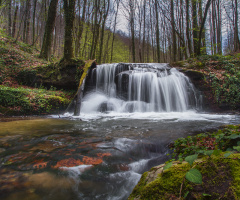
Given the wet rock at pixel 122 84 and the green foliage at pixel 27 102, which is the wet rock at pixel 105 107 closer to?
the wet rock at pixel 122 84

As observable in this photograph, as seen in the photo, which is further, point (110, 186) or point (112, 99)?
point (112, 99)

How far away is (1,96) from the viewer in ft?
22.1

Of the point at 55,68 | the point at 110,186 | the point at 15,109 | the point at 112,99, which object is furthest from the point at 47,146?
the point at 55,68

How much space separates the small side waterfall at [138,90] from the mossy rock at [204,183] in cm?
775

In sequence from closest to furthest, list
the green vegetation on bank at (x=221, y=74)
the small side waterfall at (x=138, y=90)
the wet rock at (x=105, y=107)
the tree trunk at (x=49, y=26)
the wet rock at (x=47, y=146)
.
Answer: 1. the wet rock at (x=47, y=146)
2. the green vegetation on bank at (x=221, y=74)
3. the wet rock at (x=105, y=107)
4. the small side waterfall at (x=138, y=90)
5. the tree trunk at (x=49, y=26)

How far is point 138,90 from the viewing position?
1040cm

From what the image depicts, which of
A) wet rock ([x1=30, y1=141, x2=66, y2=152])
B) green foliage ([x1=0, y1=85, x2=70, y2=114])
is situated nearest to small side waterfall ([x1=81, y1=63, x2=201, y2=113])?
green foliage ([x1=0, y1=85, x2=70, y2=114])

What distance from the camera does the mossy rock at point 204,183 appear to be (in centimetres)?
107

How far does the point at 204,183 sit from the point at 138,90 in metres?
9.37

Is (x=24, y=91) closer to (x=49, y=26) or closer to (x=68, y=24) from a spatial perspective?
(x=68, y=24)

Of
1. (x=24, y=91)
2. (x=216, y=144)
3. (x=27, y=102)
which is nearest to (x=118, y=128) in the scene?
(x=216, y=144)

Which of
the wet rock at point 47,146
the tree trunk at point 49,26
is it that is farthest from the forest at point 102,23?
the wet rock at point 47,146

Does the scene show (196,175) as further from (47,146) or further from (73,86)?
(73,86)

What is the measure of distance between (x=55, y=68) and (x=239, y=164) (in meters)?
11.3
